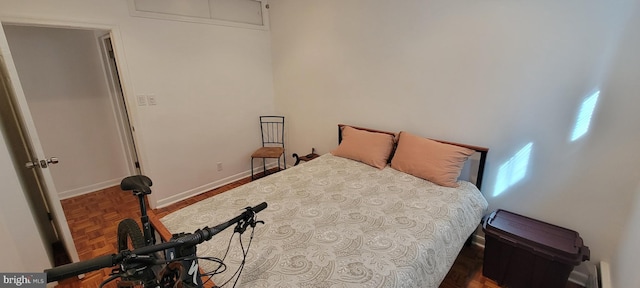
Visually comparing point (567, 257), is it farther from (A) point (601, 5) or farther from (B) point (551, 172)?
(A) point (601, 5)

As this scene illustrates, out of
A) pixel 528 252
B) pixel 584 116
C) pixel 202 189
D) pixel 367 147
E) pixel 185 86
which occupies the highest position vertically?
pixel 185 86

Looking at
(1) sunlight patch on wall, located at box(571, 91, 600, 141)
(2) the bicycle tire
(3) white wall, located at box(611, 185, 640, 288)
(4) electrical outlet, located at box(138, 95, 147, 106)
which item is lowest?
(3) white wall, located at box(611, 185, 640, 288)

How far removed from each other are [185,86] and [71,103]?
4.87 ft

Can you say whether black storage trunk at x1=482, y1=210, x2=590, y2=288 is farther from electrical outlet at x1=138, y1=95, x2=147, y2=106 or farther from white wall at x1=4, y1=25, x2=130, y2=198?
white wall at x1=4, y1=25, x2=130, y2=198

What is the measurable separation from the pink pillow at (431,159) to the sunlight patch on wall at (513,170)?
0.97 ft

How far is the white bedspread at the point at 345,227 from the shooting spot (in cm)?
118

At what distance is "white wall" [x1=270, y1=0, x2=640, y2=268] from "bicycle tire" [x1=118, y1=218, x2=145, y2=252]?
222 centimetres

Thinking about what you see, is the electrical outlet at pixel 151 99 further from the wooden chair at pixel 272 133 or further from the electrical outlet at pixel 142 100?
the wooden chair at pixel 272 133

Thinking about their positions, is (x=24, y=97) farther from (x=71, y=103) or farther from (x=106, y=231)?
(x=71, y=103)

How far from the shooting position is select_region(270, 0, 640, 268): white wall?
160 centimetres

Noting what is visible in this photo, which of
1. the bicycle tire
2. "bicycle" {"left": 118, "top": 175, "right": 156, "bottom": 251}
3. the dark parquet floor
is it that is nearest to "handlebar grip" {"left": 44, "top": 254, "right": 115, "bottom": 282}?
"bicycle" {"left": 118, "top": 175, "right": 156, "bottom": 251}

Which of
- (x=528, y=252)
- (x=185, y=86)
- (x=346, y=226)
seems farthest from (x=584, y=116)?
(x=185, y=86)

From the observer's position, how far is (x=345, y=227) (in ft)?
4.98

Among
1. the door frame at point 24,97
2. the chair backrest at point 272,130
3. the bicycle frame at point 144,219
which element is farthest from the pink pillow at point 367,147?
the door frame at point 24,97
